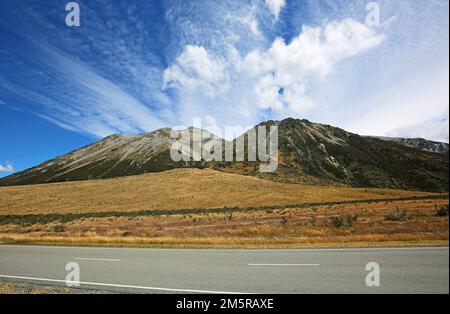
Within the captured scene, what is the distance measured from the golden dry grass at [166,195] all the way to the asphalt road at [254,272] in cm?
4472

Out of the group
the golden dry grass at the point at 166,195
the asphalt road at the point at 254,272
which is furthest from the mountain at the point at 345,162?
the asphalt road at the point at 254,272

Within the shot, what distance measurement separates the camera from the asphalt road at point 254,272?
7359 mm

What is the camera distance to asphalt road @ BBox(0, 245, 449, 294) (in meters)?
7.36

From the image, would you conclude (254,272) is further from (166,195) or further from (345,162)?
(345,162)

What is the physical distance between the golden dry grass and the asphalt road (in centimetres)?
4472

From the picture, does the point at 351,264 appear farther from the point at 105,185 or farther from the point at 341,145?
the point at 341,145

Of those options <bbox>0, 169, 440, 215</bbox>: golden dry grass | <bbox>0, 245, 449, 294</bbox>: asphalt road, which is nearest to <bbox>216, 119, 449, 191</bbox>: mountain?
<bbox>0, 169, 440, 215</bbox>: golden dry grass

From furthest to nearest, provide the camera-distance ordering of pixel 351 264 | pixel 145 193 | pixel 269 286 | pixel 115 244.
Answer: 1. pixel 145 193
2. pixel 115 244
3. pixel 351 264
4. pixel 269 286

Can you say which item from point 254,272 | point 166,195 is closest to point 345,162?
point 166,195

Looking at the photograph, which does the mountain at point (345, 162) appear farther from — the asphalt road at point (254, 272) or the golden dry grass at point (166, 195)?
the asphalt road at point (254, 272)

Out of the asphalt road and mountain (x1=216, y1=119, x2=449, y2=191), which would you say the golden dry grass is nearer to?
mountain (x1=216, y1=119, x2=449, y2=191)
